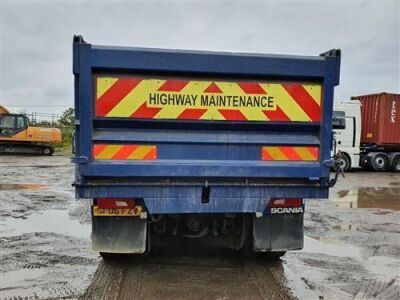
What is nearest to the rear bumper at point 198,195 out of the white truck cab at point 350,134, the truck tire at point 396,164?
the white truck cab at point 350,134

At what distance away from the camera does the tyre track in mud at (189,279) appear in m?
4.43

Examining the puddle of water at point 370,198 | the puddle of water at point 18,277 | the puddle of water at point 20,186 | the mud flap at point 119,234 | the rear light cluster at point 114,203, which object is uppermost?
the rear light cluster at point 114,203

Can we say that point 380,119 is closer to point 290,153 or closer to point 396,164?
point 396,164

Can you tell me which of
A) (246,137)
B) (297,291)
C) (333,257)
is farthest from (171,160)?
(333,257)

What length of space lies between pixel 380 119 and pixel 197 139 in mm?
17232

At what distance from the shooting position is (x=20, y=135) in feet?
86.5

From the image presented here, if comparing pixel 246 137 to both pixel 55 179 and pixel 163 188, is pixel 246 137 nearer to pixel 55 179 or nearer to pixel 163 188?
pixel 163 188

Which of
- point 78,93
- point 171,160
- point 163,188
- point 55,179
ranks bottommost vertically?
point 55,179

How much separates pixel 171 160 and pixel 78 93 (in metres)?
1.06

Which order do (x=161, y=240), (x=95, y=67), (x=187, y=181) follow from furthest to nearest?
1. (x=161, y=240)
2. (x=187, y=181)
3. (x=95, y=67)

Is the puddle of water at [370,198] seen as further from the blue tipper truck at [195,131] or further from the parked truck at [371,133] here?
the blue tipper truck at [195,131]

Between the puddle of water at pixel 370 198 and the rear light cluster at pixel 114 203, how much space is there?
7034 mm

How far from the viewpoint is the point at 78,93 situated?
13.9ft

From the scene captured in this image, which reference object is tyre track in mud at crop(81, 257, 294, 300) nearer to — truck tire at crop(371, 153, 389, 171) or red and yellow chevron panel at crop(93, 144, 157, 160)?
red and yellow chevron panel at crop(93, 144, 157, 160)
